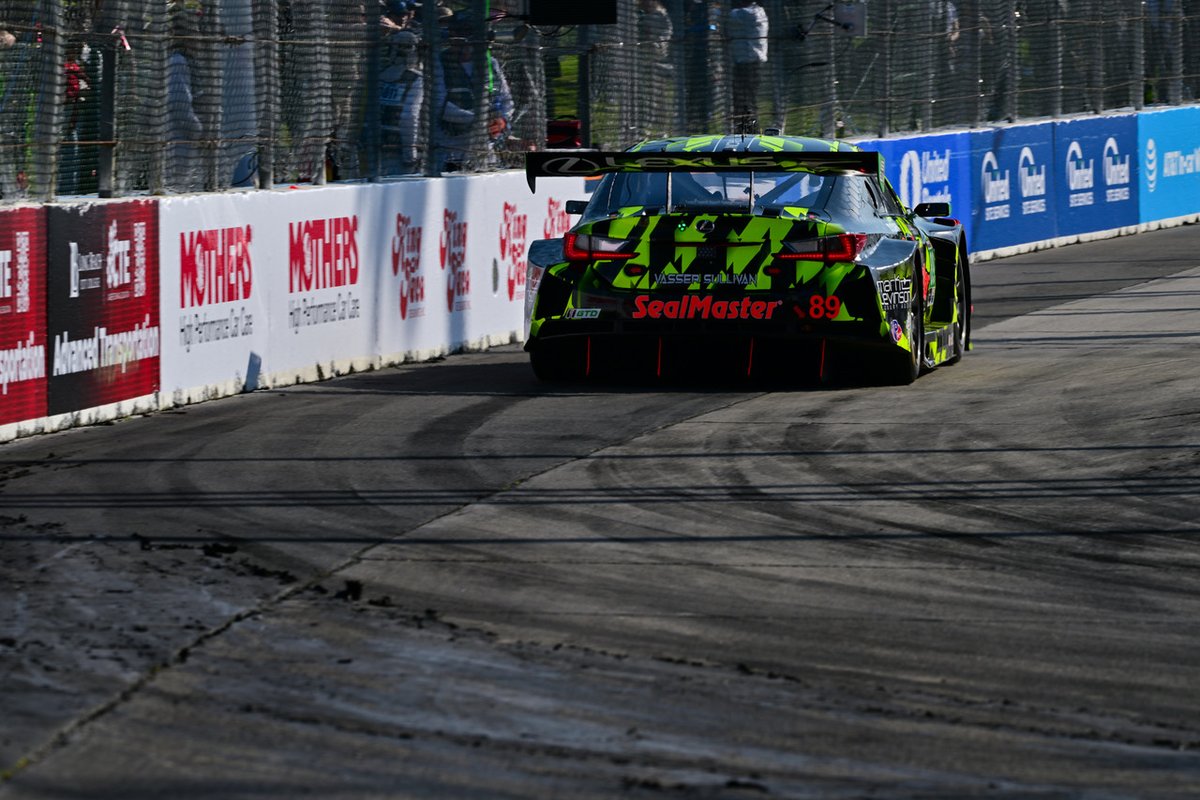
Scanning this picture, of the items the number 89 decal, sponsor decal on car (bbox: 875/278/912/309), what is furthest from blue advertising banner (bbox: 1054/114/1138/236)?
the number 89 decal

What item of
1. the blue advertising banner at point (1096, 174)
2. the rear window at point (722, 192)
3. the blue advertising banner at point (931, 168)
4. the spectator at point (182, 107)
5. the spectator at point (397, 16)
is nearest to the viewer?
the rear window at point (722, 192)

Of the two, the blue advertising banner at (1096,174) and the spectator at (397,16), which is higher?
the spectator at (397,16)

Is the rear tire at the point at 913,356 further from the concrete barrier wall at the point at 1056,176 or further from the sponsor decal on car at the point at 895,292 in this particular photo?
the concrete barrier wall at the point at 1056,176

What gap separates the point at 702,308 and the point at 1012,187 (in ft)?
45.3

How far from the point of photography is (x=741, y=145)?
45.6ft

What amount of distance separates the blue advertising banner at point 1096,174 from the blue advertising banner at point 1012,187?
0.30 metres

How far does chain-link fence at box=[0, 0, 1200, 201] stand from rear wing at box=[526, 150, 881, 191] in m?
2.15

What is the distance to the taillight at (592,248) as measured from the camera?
42.7ft

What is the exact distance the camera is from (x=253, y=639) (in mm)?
6531

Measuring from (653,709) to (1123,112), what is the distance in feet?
83.2

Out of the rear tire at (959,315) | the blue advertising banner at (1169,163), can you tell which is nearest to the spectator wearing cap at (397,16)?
the rear tire at (959,315)

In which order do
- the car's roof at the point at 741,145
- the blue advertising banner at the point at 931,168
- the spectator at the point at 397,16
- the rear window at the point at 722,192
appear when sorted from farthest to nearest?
the blue advertising banner at the point at 931,168 < the spectator at the point at 397,16 < the car's roof at the point at 741,145 < the rear window at the point at 722,192

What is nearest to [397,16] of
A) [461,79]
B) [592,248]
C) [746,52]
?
[461,79]

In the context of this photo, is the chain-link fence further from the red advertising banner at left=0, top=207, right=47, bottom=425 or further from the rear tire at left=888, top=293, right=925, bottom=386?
the rear tire at left=888, top=293, right=925, bottom=386
